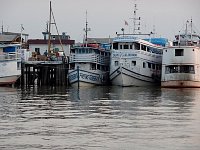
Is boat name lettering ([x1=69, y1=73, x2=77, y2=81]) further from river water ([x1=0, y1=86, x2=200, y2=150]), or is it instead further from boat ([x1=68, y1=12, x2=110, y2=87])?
river water ([x1=0, y1=86, x2=200, y2=150])

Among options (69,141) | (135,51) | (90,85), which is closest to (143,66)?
(135,51)

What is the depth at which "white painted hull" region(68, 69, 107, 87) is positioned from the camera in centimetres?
5375

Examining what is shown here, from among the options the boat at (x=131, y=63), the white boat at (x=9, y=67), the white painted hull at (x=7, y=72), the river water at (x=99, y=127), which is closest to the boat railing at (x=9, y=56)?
the white boat at (x=9, y=67)

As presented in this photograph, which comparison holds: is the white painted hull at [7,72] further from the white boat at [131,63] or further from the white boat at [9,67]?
the white boat at [131,63]

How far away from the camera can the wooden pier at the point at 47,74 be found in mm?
56781

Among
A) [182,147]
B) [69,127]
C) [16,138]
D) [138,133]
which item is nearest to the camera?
[182,147]

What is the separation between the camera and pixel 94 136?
56.5 feet

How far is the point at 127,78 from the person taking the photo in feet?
175

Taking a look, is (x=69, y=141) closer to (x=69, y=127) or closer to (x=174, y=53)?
(x=69, y=127)

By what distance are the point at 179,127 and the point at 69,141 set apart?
4.95 meters

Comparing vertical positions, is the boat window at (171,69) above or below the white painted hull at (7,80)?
above

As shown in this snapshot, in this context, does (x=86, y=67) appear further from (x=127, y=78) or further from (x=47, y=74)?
(x=47, y=74)

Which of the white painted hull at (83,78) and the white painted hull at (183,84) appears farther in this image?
the white painted hull at (83,78)

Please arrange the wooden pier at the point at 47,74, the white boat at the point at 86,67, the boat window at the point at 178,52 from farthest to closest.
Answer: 1. the wooden pier at the point at 47,74
2. the white boat at the point at 86,67
3. the boat window at the point at 178,52
